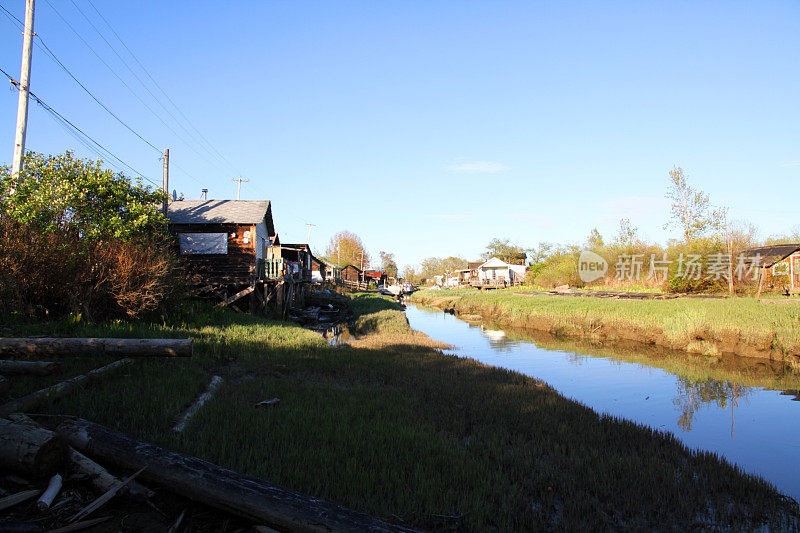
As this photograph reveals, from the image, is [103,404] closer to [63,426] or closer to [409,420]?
[63,426]

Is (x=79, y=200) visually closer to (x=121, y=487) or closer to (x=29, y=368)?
(x=29, y=368)

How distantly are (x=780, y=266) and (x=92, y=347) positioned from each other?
3942 cm

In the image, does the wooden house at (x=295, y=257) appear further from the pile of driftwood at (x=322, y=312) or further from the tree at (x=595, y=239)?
the tree at (x=595, y=239)

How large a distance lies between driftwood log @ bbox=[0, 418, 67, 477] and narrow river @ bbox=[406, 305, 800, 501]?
8.55m

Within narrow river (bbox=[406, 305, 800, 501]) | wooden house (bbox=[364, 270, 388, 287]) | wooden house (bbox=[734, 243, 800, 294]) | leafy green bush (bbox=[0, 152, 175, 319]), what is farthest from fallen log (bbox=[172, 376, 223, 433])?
wooden house (bbox=[364, 270, 388, 287])

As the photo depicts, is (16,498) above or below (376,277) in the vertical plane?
below

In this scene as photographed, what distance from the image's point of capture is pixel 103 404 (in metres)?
5.32

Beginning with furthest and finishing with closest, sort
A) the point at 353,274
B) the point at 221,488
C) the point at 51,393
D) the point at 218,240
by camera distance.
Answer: the point at 353,274
the point at 218,240
the point at 51,393
the point at 221,488

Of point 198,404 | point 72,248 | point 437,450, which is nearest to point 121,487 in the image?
point 198,404

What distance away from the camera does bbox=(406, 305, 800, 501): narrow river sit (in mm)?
7004

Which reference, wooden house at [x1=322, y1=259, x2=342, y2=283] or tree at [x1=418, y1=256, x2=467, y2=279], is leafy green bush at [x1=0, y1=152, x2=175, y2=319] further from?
tree at [x1=418, y1=256, x2=467, y2=279]

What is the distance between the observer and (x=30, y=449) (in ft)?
10.8

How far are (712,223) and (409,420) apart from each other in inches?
1701

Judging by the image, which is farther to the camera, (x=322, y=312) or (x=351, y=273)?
(x=351, y=273)
